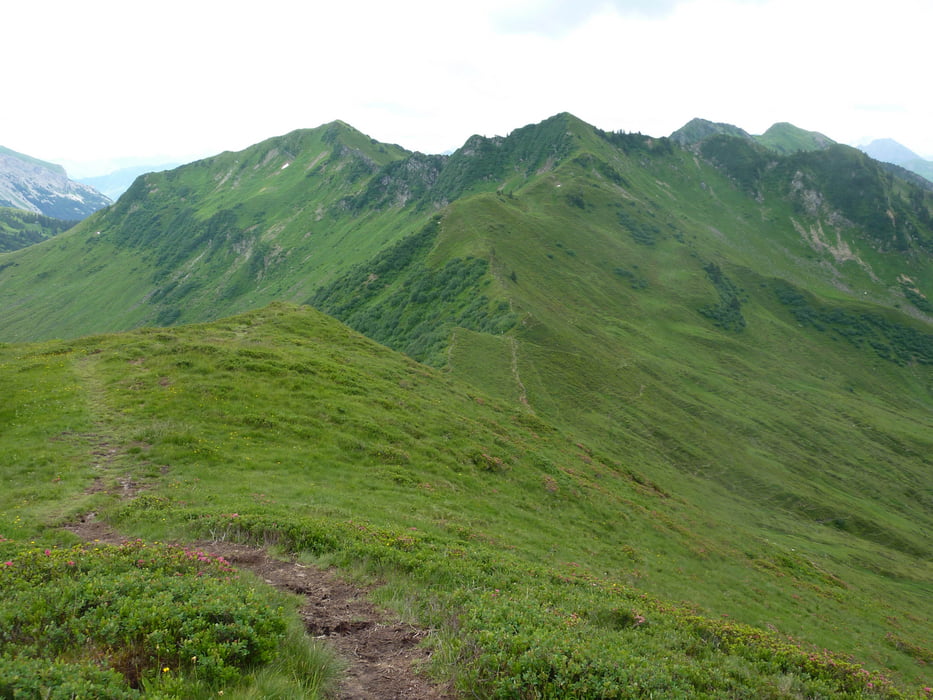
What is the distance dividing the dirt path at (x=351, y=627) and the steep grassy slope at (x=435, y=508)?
69 centimetres

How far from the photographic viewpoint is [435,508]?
2527 cm

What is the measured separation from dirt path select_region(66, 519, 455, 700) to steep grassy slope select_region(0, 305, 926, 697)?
27.1 inches

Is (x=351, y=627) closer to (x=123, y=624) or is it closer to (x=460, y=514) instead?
(x=123, y=624)

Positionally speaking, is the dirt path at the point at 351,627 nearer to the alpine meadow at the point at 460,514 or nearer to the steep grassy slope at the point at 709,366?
the alpine meadow at the point at 460,514

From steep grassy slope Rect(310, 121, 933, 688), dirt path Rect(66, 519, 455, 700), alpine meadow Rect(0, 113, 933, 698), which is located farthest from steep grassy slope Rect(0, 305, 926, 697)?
steep grassy slope Rect(310, 121, 933, 688)

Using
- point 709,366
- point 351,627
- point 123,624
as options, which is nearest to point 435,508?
point 351,627

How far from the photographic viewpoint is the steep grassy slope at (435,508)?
38.4ft

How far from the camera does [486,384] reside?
67438 mm

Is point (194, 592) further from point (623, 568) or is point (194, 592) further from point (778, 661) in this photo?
point (623, 568)

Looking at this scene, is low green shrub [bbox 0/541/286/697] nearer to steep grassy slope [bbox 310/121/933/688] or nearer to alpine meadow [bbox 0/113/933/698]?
alpine meadow [bbox 0/113/933/698]

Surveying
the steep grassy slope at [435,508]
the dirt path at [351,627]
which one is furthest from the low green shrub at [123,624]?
the dirt path at [351,627]

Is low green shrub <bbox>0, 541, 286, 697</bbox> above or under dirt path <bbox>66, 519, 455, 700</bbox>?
above

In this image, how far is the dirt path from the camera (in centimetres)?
925

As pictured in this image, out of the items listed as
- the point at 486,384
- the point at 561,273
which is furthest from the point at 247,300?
the point at 486,384
